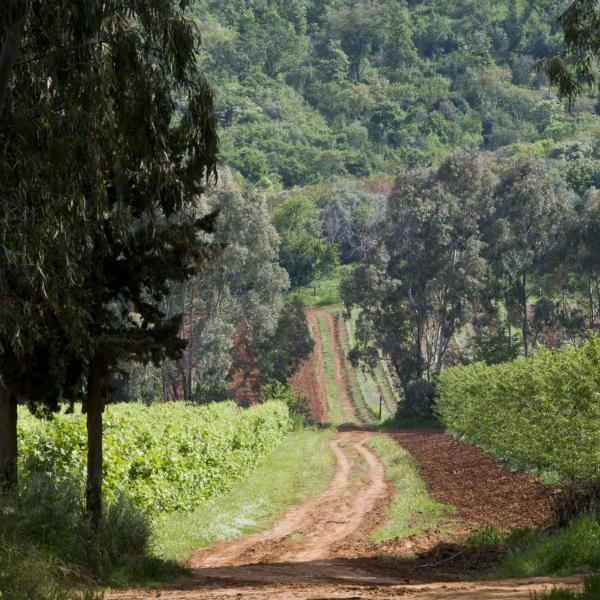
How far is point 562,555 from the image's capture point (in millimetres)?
13922

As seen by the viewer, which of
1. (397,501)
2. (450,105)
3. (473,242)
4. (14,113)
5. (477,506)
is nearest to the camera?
(14,113)

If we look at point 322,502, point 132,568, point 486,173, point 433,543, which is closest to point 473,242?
point 486,173

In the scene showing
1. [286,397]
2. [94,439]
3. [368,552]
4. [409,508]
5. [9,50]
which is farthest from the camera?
[286,397]

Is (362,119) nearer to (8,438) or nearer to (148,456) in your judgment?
(148,456)

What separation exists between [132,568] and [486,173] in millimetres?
54084

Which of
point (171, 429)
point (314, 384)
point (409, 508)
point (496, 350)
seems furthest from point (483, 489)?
point (314, 384)

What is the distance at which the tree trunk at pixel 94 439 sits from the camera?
606 inches

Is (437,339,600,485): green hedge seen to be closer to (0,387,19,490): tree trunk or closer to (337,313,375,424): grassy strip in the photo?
(0,387,19,490): tree trunk

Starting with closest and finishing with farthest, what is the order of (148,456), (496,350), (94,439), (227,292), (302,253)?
(94,439), (148,456), (227,292), (496,350), (302,253)

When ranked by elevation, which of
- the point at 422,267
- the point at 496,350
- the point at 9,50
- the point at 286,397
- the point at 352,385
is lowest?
the point at 286,397

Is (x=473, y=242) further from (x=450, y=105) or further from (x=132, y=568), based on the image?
(x=450, y=105)

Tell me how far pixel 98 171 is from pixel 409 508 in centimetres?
1301

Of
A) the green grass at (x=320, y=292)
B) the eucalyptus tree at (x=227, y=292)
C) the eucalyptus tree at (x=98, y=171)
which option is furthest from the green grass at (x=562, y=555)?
the green grass at (x=320, y=292)

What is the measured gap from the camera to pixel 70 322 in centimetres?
1416
